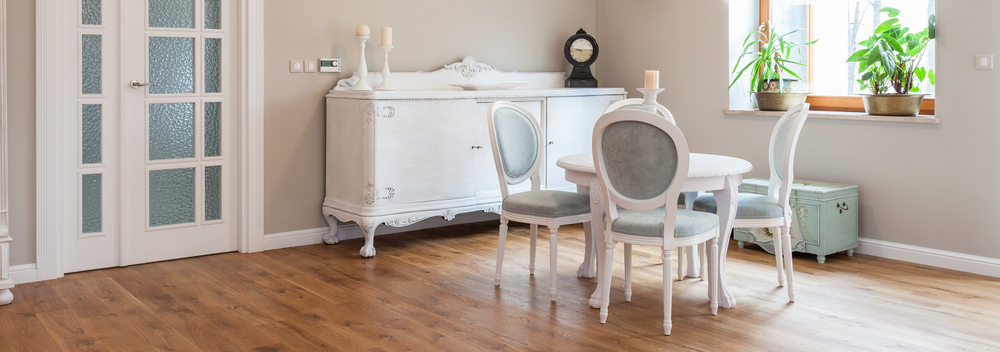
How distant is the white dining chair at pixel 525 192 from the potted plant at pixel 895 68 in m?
1.80

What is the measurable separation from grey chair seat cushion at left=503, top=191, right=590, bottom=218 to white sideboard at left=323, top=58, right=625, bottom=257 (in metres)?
0.99

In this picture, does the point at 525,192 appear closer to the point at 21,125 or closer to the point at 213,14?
the point at 213,14

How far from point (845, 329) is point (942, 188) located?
1.55 m

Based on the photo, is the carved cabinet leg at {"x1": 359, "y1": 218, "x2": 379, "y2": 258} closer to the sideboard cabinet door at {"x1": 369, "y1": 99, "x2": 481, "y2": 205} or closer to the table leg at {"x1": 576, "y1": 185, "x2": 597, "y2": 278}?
the sideboard cabinet door at {"x1": 369, "y1": 99, "x2": 481, "y2": 205}

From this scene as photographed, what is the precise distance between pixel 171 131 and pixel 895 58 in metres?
3.85

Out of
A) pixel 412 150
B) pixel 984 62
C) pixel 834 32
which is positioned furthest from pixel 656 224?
pixel 834 32

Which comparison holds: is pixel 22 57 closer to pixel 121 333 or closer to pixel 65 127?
pixel 65 127

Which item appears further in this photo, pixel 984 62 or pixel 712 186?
pixel 984 62

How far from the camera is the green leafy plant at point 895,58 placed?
4148 mm

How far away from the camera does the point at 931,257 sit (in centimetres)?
409

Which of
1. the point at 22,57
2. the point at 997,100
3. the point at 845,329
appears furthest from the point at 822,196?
the point at 22,57

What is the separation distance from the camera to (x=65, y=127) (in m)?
3.76

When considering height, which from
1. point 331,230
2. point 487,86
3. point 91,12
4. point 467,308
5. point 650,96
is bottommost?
point 467,308

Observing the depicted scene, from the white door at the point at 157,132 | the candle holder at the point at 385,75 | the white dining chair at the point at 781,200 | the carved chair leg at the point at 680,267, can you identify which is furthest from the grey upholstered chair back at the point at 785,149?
the white door at the point at 157,132
